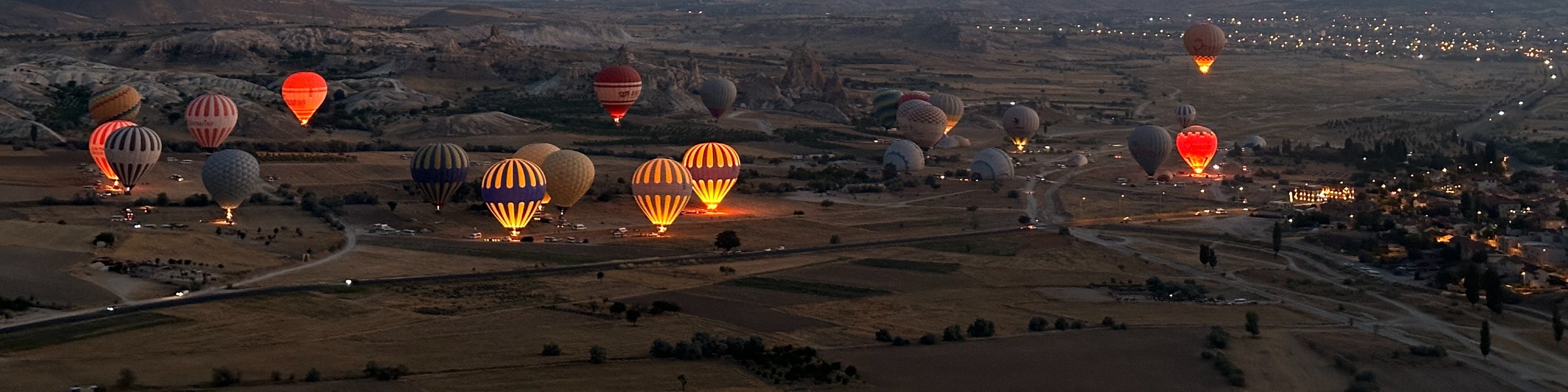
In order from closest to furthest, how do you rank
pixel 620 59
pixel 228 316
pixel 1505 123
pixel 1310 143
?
pixel 228 316
pixel 1310 143
pixel 1505 123
pixel 620 59

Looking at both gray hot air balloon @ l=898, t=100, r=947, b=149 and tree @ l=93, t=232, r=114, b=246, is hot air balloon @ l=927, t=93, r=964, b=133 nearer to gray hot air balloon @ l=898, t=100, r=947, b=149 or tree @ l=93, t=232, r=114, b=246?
gray hot air balloon @ l=898, t=100, r=947, b=149

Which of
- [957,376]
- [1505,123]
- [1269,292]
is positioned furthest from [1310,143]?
[957,376]

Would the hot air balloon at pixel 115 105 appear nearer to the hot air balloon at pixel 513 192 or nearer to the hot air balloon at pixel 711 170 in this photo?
the hot air balloon at pixel 513 192

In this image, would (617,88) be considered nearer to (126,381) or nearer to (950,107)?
(950,107)

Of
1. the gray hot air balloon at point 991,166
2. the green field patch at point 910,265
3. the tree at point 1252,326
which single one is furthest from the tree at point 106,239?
the gray hot air balloon at point 991,166

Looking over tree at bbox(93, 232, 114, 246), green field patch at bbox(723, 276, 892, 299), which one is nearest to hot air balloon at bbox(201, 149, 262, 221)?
tree at bbox(93, 232, 114, 246)

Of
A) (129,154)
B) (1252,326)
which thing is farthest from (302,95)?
(1252,326)

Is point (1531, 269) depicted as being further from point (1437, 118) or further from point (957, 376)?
point (1437, 118)
